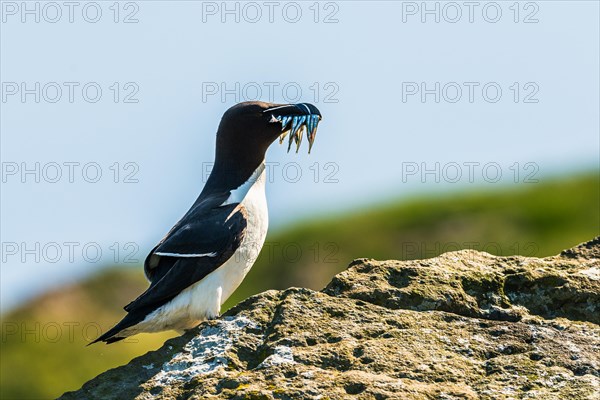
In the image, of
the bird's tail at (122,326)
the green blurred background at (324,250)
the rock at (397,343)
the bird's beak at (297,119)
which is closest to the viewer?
the rock at (397,343)

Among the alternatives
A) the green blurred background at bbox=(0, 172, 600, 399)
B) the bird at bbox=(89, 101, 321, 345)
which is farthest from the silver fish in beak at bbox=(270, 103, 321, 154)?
the green blurred background at bbox=(0, 172, 600, 399)

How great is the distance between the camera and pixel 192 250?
31.7 feet

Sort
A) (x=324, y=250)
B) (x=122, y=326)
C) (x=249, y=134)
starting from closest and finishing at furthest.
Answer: (x=122, y=326) < (x=249, y=134) < (x=324, y=250)

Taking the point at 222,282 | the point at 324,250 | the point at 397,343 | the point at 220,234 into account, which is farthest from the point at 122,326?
the point at 324,250

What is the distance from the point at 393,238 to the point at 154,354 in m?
19.4

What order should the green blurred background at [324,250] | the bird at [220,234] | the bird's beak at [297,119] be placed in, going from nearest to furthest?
the bird at [220,234], the bird's beak at [297,119], the green blurred background at [324,250]

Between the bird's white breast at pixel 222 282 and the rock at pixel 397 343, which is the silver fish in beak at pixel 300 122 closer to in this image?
the bird's white breast at pixel 222 282

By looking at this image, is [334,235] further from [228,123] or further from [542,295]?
[542,295]

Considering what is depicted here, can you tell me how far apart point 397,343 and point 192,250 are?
2742 millimetres

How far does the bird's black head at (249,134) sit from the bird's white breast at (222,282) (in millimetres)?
150

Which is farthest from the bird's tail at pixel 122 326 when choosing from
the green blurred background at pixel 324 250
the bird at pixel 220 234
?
the green blurred background at pixel 324 250

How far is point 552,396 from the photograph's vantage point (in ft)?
22.8

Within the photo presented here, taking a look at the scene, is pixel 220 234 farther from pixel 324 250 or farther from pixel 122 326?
pixel 324 250

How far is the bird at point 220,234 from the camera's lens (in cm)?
930
